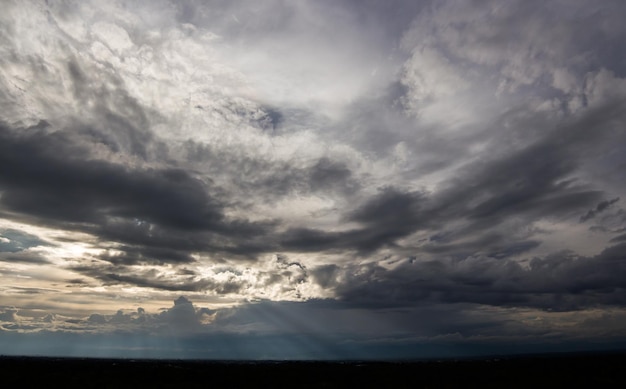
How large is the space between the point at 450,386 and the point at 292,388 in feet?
144

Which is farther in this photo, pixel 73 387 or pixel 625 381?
pixel 625 381

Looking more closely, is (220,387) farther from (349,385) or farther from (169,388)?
(349,385)

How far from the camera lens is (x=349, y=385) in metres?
115

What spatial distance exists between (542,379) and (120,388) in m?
120

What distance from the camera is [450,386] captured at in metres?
111

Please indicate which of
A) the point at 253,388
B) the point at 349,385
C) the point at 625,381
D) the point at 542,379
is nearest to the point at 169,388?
the point at 253,388

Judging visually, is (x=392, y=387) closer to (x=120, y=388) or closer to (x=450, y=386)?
(x=450, y=386)

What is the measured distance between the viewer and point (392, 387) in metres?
110

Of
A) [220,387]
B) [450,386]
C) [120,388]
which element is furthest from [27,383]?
[450,386]

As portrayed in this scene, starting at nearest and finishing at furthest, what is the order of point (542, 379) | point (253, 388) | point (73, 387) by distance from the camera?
point (73, 387)
point (253, 388)
point (542, 379)

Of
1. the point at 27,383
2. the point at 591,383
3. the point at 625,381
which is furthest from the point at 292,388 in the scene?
the point at 625,381

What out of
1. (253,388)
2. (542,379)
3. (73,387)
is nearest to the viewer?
(73,387)

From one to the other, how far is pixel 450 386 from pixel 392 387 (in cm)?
1639

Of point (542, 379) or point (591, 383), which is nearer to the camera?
point (591, 383)
